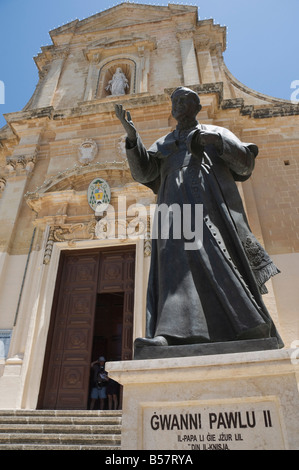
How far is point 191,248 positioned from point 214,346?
25.9 inches

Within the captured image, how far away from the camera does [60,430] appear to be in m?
4.45

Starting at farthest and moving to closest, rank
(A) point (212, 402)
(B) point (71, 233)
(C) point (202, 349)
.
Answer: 1. (B) point (71, 233)
2. (C) point (202, 349)
3. (A) point (212, 402)

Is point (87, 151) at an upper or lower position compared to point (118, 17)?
lower

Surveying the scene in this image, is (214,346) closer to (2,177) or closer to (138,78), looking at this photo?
(2,177)

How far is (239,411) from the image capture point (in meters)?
1.57

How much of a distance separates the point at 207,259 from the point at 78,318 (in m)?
5.77

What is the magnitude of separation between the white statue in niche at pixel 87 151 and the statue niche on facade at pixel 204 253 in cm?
677

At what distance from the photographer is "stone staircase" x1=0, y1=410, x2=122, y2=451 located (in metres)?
4.06

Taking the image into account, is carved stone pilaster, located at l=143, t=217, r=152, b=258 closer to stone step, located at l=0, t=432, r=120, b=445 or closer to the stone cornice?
stone step, located at l=0, t=432, r=120, b=445

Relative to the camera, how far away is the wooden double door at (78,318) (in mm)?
6578

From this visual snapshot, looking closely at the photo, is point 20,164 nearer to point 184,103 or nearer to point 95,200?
point 95,200

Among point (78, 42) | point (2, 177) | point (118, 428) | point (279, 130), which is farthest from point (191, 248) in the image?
point (78, 42)

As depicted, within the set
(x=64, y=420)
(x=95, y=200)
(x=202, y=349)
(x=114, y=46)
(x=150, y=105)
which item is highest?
(x=114, y=46)

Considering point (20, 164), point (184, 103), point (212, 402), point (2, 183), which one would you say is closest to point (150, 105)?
point (20, 164)
